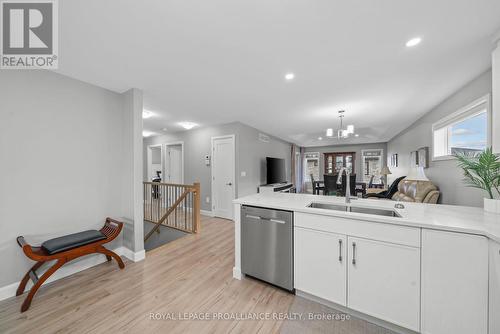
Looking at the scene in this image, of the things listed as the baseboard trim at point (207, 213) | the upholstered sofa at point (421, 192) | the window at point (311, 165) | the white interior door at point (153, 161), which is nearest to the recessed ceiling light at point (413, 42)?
the upholstered sofa at point (421, 192)

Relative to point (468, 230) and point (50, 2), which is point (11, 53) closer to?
point (50, 2)

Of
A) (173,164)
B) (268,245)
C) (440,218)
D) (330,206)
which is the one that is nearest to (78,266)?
(268,245)

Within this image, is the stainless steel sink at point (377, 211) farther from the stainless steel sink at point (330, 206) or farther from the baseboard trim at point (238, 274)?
the baseboard trim at point (238, 274)

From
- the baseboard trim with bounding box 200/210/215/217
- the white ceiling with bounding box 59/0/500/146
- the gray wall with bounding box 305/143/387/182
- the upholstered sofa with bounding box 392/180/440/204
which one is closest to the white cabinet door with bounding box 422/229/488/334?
the white ceiling with bounding box 59/0/500/146

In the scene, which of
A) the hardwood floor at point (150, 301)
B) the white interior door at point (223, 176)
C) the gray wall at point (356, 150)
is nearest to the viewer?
the hardwood floor at point (150, 301)

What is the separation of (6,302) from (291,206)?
116 inches

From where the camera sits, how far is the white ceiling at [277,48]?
1274 mm

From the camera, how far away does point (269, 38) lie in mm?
1562

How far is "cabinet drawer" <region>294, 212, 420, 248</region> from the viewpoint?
51.3 inches

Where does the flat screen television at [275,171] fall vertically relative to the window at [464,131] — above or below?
below

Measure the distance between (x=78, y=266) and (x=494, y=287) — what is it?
12.8 feet

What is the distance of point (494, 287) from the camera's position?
1.08 meters

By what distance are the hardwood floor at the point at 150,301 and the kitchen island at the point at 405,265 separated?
34 cm

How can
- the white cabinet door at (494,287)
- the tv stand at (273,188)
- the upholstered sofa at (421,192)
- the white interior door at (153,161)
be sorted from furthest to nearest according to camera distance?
the white interior door at (153,161)
the tv stand at (273,188)
the upholstered sofa at (421,192)
the white cabinet door at (494,287)
